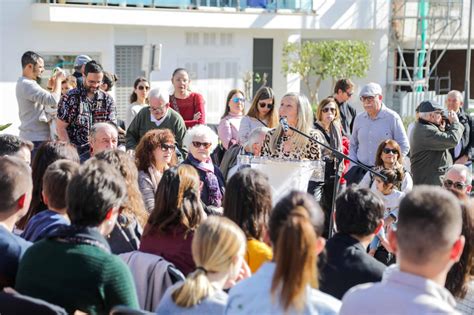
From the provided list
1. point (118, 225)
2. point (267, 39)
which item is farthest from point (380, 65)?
point (118, 225)

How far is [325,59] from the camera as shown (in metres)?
27.4

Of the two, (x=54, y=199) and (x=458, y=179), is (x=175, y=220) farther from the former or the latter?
(x=458, y=179)

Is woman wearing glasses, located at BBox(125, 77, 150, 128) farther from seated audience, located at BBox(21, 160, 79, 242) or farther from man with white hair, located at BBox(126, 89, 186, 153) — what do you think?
seated audience, located at BBox(21, 160, 79, 242)

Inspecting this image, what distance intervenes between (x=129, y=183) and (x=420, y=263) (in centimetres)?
262

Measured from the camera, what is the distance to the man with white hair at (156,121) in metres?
8.45

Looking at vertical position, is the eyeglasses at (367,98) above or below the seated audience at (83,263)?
above

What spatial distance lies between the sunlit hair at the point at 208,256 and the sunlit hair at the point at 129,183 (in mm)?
1643

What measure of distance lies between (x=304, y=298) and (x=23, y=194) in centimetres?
178

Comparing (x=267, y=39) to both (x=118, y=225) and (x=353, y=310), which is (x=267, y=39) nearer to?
(x=118, y=225)

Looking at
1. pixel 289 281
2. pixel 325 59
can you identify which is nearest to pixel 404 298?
pixel 289 281

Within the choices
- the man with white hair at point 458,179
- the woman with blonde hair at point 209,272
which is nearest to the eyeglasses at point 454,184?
the man with white hair at point 458,179

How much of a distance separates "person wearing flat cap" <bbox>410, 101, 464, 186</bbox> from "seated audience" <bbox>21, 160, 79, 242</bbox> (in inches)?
210

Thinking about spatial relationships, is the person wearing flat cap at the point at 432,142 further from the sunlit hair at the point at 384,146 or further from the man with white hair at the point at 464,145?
the sunlit hair at the point at 384,146

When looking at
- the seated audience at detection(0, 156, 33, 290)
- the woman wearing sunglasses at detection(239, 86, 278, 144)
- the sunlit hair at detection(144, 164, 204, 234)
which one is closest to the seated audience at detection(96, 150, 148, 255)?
the sunlit hair at detection(144, 164, 204, 234)
